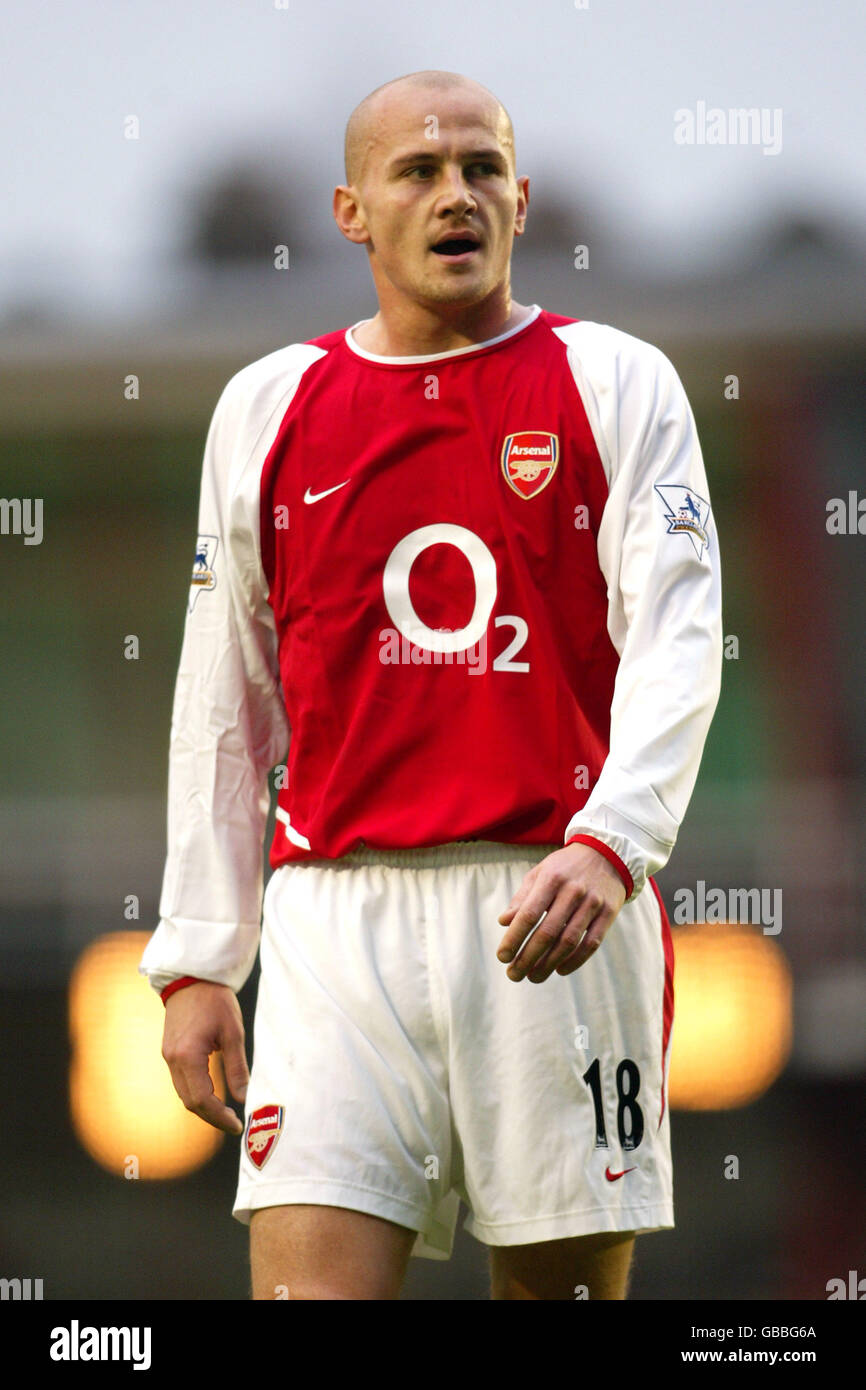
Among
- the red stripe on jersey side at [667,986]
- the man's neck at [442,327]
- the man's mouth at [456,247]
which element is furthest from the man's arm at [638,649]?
the red stripe on jersey side at [667,986]

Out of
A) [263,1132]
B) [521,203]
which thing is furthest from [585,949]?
[521,203]

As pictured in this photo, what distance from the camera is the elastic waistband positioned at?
3.04 m

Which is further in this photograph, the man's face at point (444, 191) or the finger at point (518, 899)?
the man's face at point (444, 191)

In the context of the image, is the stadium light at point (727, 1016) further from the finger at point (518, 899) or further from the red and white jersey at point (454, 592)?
the finger at point (518, 899)

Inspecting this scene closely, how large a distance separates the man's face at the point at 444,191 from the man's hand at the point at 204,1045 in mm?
1265

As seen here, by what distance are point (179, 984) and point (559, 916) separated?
0.90m

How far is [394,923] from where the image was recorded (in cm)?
303

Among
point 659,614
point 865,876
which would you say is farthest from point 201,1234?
point 659,614

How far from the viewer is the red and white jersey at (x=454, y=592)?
2996mm

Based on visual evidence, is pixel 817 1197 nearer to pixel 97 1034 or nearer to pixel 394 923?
pixel 97 1034

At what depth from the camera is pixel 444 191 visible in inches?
122

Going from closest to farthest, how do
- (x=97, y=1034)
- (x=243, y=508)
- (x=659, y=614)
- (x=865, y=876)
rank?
(x=659, y=614), (x=243, y=508), (x=97, y=1034), (x=865, y=876)

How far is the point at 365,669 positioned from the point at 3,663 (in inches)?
148

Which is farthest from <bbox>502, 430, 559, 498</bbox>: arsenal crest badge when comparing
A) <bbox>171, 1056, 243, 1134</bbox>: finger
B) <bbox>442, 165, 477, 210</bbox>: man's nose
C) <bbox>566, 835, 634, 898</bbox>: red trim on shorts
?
<bbox>171, 1056, 243, 1134</bbox>: finger
